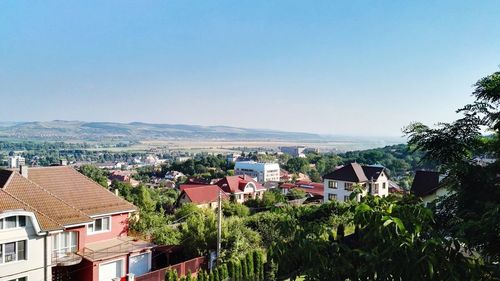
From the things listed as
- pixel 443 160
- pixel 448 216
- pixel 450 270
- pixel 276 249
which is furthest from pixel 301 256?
pixel 443 160

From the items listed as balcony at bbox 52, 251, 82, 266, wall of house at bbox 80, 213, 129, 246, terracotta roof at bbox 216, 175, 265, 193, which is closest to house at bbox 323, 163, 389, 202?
terracotta roof at bbox 216, 175, 265, 193

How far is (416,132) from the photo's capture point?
6027 mm

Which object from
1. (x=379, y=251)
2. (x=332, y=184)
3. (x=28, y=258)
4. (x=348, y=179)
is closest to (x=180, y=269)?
(x=28, y=258)

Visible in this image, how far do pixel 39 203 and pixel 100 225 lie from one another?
130 inches

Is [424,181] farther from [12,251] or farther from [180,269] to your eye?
[12,251]

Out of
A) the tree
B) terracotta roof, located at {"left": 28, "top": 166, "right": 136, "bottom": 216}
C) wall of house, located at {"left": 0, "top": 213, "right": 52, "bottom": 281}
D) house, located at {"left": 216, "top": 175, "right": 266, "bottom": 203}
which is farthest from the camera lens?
house, located at {"left": 216, "top": 175, "right": 266, "bottom": 203}

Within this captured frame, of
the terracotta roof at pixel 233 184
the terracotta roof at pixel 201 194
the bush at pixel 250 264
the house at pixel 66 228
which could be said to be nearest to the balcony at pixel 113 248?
the house at pixel 66 228

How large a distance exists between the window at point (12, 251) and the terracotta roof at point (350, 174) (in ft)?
106

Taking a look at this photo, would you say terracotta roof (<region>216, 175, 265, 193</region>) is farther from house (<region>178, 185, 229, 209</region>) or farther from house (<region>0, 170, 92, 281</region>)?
house (<region>0, 170, 92, 281</region>)

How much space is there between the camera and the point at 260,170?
439 ft

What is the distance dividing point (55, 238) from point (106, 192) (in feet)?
15.2

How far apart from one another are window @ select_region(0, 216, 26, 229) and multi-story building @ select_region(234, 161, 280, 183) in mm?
111517

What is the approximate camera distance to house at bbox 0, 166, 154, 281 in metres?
16.7

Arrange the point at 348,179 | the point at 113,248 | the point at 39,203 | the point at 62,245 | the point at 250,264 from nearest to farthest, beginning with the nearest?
the point at 62,245 → the point at 39,203 → the point at 250,264 → the point at 113,248 → the point at 348,179
